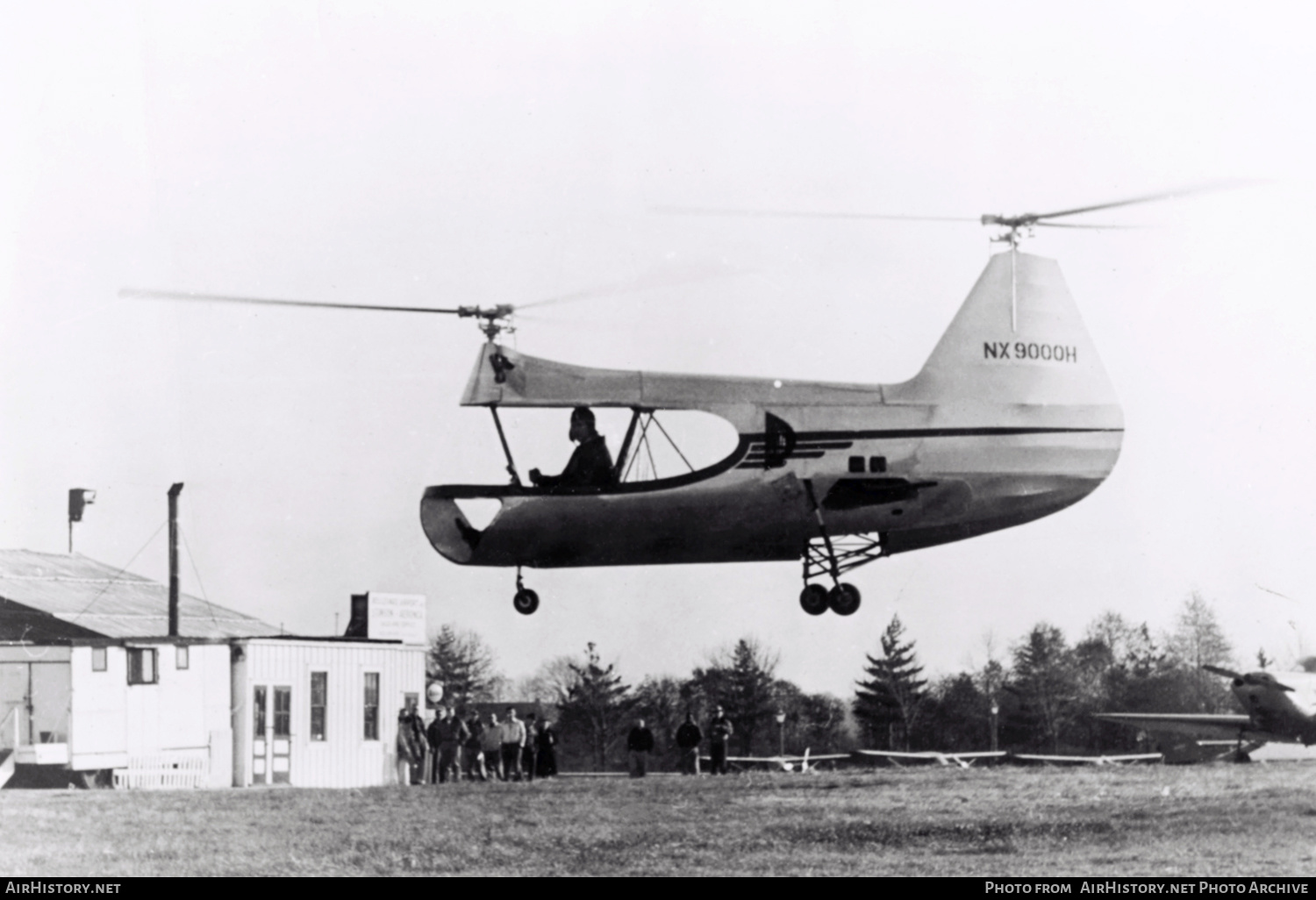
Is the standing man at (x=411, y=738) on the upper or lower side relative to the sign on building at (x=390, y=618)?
lower

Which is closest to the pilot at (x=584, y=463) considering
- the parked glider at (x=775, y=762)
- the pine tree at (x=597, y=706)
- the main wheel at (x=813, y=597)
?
the main wheel at (x=813, y=597)

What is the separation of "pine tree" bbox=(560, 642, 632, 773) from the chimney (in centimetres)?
2476

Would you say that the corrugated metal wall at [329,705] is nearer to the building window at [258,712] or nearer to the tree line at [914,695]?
the building window at [258,712]

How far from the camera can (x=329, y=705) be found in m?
38.8

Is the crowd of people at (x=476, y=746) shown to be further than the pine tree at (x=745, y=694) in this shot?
No

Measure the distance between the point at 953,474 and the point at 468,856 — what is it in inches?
327

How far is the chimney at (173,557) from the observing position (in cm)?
4094

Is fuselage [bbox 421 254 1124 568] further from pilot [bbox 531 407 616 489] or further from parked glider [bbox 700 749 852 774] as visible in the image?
parked glider [bbox 700 749 852 774]

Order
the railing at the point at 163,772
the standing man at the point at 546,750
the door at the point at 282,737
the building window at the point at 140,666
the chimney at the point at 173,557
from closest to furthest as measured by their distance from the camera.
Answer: the standing man at the point at 546,750, the railing at the point at 163,772, the building window at the point at 140,666, the door at the point at 282,737, the chimney at the point at 173,557

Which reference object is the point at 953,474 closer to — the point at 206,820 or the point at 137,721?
the point at 206,820

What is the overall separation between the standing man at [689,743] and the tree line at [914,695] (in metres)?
34.7

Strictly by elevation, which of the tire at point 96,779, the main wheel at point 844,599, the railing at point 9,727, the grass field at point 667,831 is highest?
the main wheel at point 844,599

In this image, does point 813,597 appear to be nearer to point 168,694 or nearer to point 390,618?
point 168,694
